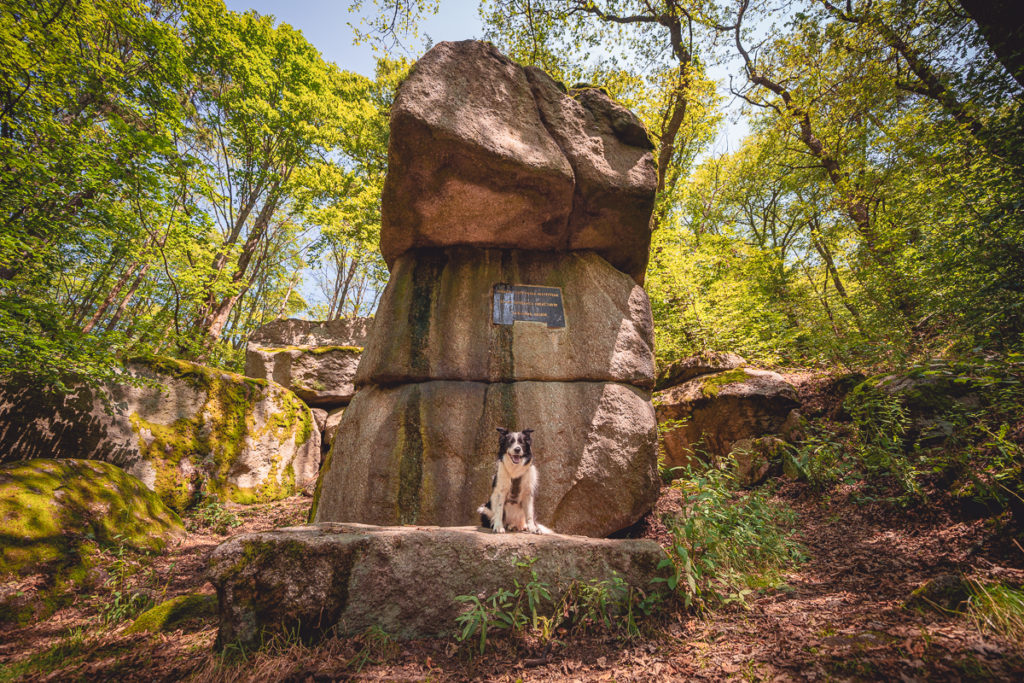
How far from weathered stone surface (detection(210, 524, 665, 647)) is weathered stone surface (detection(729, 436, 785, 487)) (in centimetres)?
393

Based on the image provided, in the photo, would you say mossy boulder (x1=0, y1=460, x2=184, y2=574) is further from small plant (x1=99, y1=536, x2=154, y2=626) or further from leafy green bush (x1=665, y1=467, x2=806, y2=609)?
leafy green bush (x1=665, y1=467, x2=806, y2=609)

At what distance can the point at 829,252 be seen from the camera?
1381 centimetres

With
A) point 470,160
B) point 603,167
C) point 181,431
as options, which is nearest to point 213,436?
point 181,431

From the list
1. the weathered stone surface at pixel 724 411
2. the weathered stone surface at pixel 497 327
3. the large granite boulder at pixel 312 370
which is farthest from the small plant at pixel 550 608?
the large granite boulder at pixel 312 370

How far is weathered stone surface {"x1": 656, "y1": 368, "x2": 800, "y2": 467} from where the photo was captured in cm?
636

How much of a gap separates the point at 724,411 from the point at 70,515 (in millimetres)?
9194

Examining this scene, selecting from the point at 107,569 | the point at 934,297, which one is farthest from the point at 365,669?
the point at 934,297

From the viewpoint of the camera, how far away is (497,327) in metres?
5.70

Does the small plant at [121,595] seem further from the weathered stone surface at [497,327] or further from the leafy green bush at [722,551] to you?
the leafy green bush at [722,551]

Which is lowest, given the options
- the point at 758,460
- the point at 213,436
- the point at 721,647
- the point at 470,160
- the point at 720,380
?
the point at 721,647

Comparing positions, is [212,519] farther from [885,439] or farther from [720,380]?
[885,439]

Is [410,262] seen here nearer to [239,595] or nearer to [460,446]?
[460,446]

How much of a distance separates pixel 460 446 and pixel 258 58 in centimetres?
1617

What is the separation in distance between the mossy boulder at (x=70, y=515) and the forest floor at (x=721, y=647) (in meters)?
0.72
